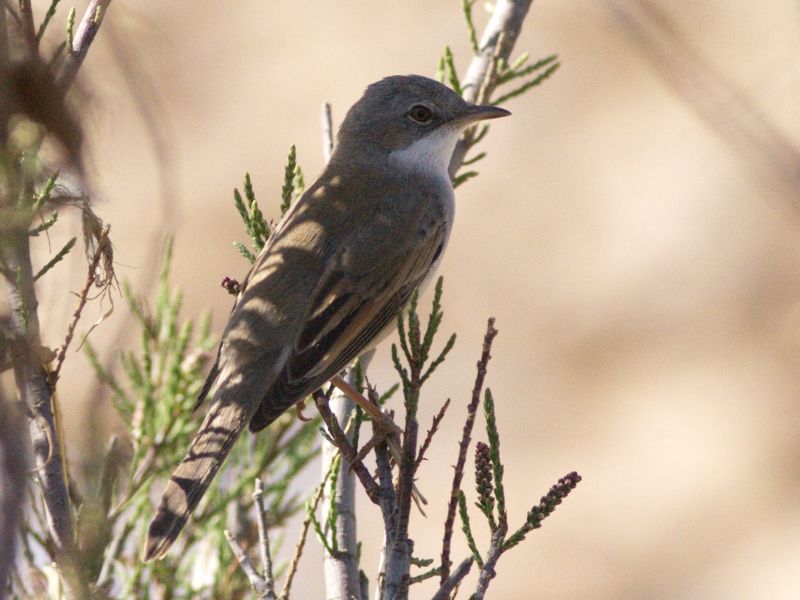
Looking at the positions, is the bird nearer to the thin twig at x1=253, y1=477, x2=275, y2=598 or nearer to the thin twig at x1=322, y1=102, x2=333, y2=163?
the thin twig at x1=322, y1=102, x2=333, y2=163

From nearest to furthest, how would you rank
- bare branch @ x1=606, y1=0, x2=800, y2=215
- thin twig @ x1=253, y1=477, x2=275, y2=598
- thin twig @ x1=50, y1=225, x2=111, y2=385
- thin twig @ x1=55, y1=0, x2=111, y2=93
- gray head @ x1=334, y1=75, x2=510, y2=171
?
bare branch @ x1=606, y1=0, x2=800, y2=215, thin twig @ x1=55, y1=0, x2=111, y2=93, thin twig @ x1=50, y1=225, x2=111, y2=385, thin twig @ x1=253, y1=477, x2=275, y2=598, gray head @ x1=334, y1=75, x2=510, y2=171

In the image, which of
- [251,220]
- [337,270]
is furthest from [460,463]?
[337,270]

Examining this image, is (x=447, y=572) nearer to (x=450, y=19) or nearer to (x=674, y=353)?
(x=674, y=353)

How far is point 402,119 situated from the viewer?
19.0 ft

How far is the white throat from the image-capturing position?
564 centimetres

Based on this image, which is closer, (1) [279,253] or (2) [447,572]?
(2) [447,572]

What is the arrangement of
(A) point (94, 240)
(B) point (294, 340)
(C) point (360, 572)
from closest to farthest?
(A) point (94, 240) < (C) point (360, 572) < (B) point (294, 340)

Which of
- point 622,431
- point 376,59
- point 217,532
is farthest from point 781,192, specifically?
point 376,59

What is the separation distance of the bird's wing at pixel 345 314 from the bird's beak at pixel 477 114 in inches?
21.0

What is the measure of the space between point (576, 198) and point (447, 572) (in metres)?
9.18

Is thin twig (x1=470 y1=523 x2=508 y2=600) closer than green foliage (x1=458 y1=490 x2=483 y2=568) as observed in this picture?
Yes

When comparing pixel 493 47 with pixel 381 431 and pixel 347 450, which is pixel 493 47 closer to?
pixel 381 431

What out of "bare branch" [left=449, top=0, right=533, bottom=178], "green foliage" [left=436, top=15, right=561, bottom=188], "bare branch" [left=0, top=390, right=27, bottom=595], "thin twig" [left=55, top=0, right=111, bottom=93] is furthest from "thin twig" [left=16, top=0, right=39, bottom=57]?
A: "bare branch" [left=449, top=0, right=533, bottom=178]

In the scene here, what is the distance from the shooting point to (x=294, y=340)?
4.71 meters
